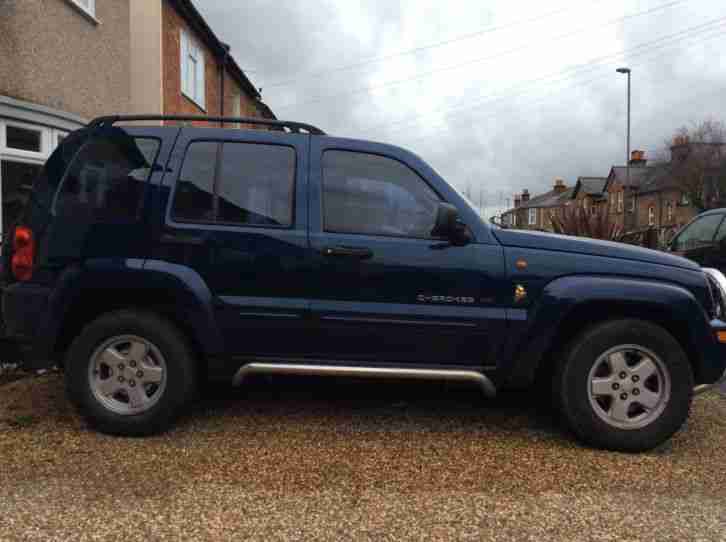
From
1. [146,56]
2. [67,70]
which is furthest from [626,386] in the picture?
[146,56]

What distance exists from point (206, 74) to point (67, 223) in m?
16.1

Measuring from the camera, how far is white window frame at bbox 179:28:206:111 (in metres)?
16.1

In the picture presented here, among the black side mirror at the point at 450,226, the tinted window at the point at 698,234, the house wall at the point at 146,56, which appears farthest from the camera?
the house wall at the point at 146,56

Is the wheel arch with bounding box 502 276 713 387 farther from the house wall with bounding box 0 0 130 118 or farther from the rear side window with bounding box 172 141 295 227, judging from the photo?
the house wall with bounding box 0 0 130 118

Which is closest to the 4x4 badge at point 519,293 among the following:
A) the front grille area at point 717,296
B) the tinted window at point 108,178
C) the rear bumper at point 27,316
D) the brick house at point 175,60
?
the front grille area at point 717,296

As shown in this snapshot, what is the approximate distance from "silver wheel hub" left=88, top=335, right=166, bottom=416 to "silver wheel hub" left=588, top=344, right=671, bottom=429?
8.89 ft

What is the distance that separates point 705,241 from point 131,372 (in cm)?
848

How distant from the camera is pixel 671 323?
3.98 meters

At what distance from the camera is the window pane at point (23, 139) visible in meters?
7.50

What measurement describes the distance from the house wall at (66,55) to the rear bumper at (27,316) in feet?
14.6

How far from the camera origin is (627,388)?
3.86 meters

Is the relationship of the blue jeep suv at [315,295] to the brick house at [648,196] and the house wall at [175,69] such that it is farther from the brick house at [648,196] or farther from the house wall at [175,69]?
the brick house at [648,196]

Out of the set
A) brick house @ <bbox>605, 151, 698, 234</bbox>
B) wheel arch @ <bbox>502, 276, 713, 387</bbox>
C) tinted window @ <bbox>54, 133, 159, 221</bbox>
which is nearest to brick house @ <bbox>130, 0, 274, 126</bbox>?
tinted window @ <bbox>54, 133, 159, 221</bbox>

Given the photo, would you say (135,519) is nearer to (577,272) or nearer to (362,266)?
(362,266)
